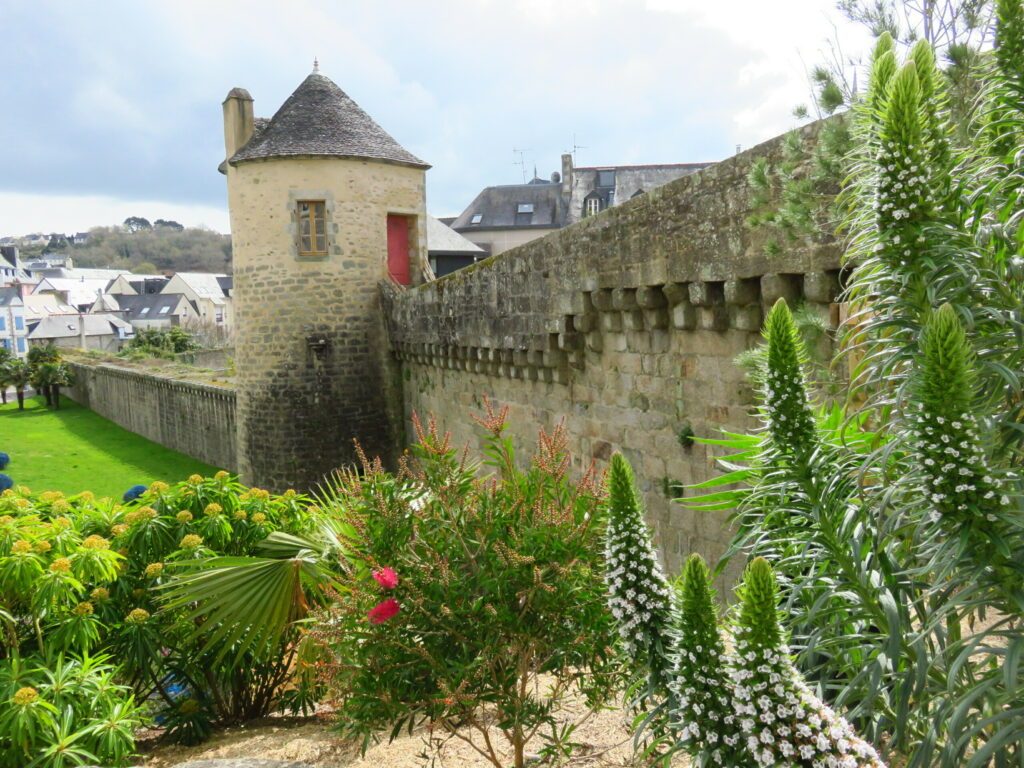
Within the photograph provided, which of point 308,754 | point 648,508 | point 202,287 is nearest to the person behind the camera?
point 308,754

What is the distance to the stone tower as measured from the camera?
15938 mm

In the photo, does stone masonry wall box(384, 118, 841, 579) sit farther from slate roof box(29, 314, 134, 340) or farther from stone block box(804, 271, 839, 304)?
slate roof box(29, 314, 134, 340)

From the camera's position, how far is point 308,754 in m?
4.76

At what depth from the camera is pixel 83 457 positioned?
28391 mm

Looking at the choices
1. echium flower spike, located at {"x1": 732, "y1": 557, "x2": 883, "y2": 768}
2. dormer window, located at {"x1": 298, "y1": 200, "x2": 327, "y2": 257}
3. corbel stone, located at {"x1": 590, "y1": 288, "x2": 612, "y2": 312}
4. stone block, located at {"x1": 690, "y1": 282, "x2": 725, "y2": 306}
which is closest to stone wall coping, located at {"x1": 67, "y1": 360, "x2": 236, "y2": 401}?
dormer window, located at {"x1": 298, "y1": 200, "x2": 327, "y2": 257}

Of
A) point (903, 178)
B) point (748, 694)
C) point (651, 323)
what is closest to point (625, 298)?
point (651, 323)

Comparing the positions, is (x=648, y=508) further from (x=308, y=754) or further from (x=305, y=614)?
(x=308, y=754)

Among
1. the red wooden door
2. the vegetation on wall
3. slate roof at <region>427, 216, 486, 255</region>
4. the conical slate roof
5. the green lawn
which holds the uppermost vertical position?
the conical slate roof

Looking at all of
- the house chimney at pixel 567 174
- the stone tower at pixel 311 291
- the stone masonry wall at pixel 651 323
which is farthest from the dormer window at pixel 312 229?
the house chimney at pixel 567 174

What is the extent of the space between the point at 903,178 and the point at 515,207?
143ft

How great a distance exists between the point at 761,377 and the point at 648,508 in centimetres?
565

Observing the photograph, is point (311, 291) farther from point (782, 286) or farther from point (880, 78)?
point (880, 78)

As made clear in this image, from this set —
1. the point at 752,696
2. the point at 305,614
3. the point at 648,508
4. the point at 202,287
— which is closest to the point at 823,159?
the point at 752,696

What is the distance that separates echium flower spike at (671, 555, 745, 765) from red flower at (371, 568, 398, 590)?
1.42 meters
